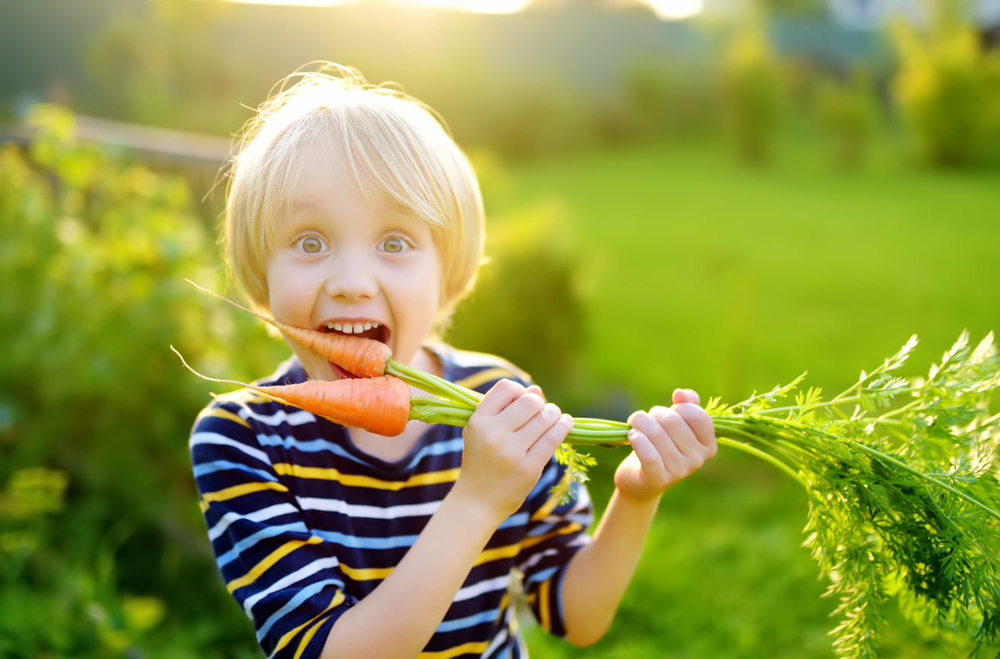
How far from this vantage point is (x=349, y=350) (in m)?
1.44

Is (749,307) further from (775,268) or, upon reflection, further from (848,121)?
(848,121)

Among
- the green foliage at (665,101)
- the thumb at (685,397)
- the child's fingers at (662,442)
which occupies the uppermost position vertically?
the green foliage at (665,101)

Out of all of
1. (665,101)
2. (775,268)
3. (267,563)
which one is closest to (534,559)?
(267,563)

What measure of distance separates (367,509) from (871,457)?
85cm

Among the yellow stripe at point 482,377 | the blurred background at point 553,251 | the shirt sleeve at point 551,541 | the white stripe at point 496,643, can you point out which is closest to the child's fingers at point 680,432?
the shirt sleeve at point 551,541

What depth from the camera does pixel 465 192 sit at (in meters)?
1.63

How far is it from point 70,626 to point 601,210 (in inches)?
361

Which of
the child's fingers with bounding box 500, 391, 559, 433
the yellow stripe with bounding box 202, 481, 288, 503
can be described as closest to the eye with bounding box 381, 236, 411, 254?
the child's fingers with bounding box 500, 391, 559, 433

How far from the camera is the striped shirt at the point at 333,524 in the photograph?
4.60 ft

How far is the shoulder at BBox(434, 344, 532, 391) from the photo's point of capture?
70.2 inches

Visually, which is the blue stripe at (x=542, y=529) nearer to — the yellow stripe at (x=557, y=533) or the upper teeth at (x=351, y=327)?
the yellow stripe at (x=557, y=533)

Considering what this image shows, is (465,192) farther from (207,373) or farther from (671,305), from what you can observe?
(671,305)

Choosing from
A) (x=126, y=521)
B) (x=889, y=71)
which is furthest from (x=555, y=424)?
(x=889, y=71)

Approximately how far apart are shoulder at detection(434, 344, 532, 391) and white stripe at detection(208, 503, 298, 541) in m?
0.45
